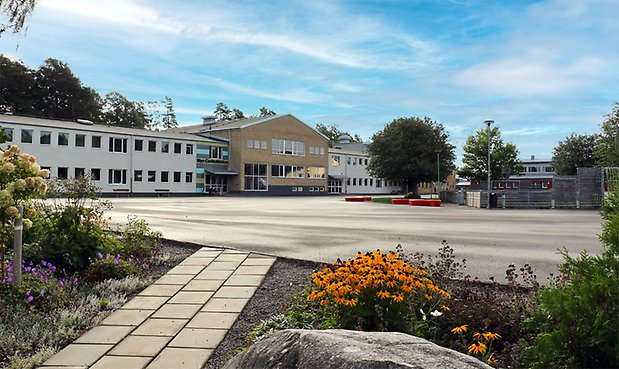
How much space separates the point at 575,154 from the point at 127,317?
2933 inches

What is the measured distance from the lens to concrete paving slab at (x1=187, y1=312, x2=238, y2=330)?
456 centimetres

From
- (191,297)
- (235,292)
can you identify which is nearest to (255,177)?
(235,292)

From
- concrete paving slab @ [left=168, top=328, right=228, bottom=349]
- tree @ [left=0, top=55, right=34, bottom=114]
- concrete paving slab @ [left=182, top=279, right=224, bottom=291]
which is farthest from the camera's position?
tree @ [left=0, top=55, right=34, bottom=114]

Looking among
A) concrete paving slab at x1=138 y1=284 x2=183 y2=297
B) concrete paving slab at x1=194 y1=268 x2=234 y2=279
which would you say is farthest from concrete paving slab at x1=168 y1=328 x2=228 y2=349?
concrete paving slab at x1=194 y1=268 x2=234 y2=279

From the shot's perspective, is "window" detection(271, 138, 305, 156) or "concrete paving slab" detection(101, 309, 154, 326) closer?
"concrete paving slab" detection(101, 309, 154, 326)

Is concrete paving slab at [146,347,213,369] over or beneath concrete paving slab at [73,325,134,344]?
beneath

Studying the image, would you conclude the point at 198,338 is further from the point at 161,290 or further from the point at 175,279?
the point at 175,279

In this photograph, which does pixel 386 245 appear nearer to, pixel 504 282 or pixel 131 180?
pixel 504 282

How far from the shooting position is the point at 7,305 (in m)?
4.79

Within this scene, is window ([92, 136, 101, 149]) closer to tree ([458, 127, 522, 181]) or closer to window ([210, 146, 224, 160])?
window ([210, 146, 224, 160])

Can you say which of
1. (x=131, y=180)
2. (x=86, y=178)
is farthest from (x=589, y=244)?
(x=131, y=180)

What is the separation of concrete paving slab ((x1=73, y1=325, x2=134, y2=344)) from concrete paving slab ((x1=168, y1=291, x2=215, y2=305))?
974 mm

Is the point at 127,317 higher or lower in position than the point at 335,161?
lower

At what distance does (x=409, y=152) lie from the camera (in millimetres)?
50406
